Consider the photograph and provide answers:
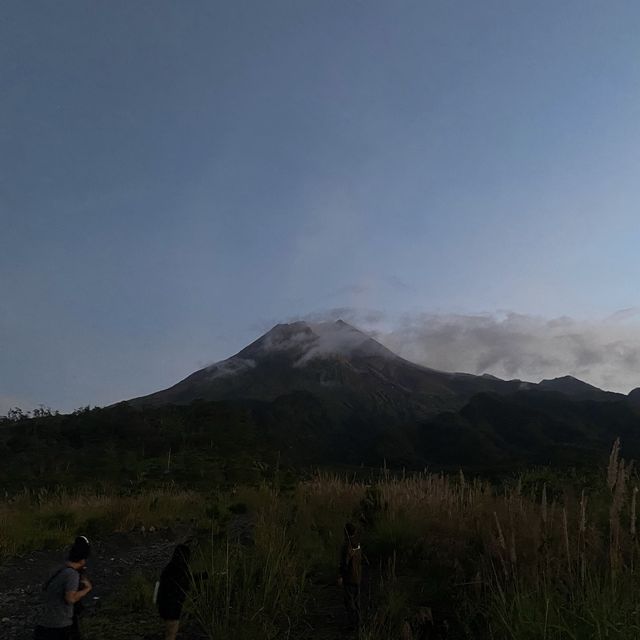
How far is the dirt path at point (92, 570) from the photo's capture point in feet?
22.3

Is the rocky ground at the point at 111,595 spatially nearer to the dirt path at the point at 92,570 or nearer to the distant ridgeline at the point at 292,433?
the dirt path at the point at 92,570

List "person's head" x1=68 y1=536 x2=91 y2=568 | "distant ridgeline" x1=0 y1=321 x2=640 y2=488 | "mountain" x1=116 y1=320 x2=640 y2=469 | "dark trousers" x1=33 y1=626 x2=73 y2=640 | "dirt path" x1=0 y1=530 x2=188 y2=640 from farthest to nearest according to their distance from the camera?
"mountain" x1=116 y1=320 x2=640 y2=469 → "distant ridgeline" x1=0 y1=321 x2=640 y2=488 → "dirt path" x1=0 y1=530 x2=188 y2=640 → "person's head" x1=68 y1=536 x2=91 y2=568 → "dark trousers" x1=33 y1=626 x2=73 y2=640

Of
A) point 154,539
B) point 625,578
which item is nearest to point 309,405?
point 154,539

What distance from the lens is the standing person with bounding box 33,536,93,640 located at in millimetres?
4852

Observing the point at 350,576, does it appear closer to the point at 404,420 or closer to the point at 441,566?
the point at 441,566

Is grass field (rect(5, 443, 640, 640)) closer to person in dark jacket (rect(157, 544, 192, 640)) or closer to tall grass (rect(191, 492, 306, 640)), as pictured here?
tall grass (rect(191, 492, 306, 640))

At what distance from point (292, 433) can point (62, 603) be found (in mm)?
129490

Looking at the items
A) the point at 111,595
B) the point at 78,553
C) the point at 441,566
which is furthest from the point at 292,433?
the point at 78,553

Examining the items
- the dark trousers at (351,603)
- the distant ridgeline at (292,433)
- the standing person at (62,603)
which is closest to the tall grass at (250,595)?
the dark trousers at (351,603)

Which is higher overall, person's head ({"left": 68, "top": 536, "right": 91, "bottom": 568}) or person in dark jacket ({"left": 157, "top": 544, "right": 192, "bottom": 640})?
person's head ({"left": 68, "top": 536, "right": 91, "bottom": 568})

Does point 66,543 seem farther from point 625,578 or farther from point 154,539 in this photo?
point 625,578

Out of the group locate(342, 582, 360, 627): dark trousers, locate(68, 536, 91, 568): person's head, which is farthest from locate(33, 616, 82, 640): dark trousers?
locate(342, 582, 360, 627): dark trousers

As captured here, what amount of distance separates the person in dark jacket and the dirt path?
2111mm

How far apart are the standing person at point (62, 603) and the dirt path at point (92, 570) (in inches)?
58.8
